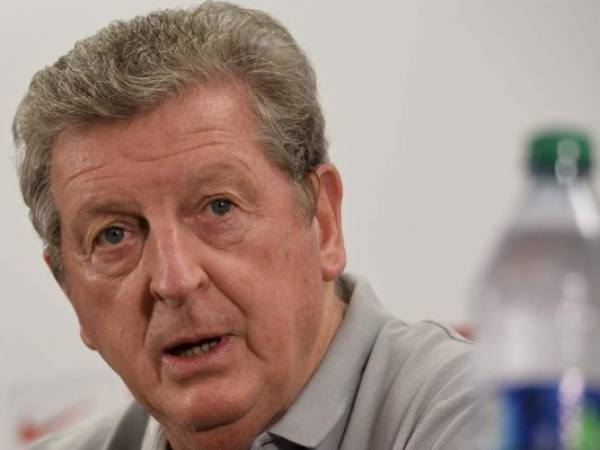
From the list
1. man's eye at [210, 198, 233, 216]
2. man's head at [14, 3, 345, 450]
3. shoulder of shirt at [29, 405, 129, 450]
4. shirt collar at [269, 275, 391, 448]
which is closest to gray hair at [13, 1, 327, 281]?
man's head at [14, 3, 345, 450]

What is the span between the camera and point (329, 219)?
1.86m

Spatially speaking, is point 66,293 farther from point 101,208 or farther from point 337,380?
point 337,380

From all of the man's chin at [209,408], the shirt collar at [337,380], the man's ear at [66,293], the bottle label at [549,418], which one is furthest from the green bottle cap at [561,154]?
the man's ear at [66,293]

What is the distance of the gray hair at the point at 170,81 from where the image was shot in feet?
5.52

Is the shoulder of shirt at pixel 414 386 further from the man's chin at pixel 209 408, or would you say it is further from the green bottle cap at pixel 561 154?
the green bottle cap at pixel 561 154

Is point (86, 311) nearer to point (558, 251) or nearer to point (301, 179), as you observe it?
point (301, 179)

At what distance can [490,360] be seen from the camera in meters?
0.71

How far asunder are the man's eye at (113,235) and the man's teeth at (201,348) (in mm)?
206

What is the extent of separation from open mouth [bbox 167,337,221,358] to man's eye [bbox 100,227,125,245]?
7.7 inches

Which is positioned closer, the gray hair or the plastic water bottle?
the plastic water bottle

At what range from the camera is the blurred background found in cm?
296

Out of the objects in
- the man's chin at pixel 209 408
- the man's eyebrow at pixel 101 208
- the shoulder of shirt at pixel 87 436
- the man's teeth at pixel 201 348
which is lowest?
the shoulder of shirt at pixel 87 436

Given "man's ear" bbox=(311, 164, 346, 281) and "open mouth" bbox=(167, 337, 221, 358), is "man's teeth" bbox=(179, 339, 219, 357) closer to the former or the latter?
"open mouth" bbox=(167, 337, 221, 358)

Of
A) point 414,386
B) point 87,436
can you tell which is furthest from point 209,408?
point 87,436
